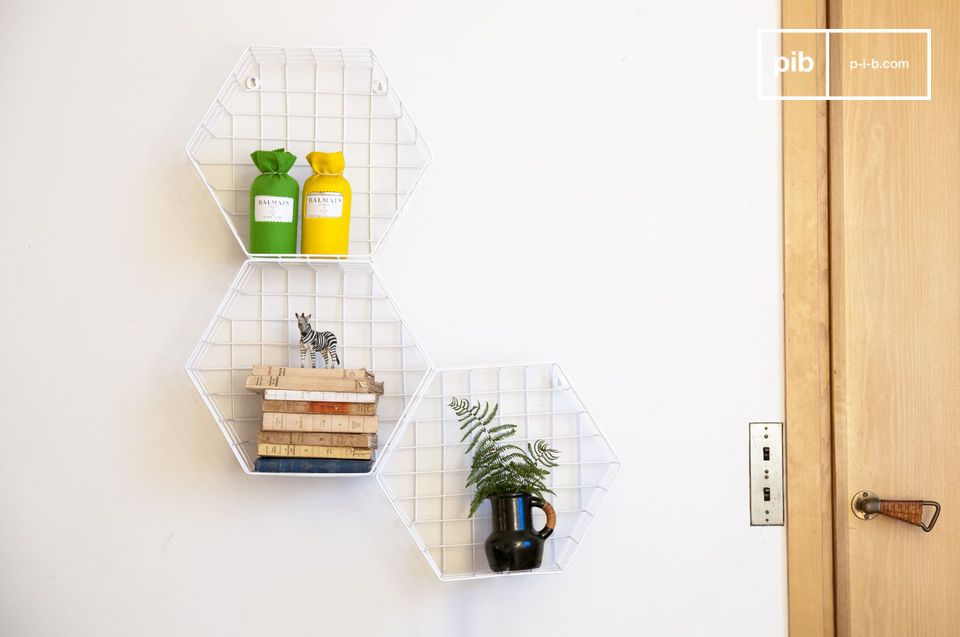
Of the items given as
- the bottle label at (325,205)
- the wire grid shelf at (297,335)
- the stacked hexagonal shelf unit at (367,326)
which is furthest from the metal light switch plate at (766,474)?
the bottle label at (325,205)

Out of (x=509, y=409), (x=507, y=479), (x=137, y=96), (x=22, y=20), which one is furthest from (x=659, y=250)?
(x=22, y=20)

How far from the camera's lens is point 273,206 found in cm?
134

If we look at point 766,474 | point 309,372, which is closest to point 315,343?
point 309,372

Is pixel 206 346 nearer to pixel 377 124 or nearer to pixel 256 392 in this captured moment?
pixel 256 392

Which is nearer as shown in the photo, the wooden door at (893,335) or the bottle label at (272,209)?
the bottle label at (272,209)

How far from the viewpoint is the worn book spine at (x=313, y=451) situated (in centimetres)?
133

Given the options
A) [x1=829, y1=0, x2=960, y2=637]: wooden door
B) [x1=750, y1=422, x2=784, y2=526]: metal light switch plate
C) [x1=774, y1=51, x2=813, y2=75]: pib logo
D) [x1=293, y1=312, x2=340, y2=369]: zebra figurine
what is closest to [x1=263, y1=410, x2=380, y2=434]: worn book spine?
[x1=293, y1=312, x2=340, y2=369]: zebra figurine

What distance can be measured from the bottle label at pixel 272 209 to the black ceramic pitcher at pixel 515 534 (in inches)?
23.4

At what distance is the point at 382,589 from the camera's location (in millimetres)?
1448

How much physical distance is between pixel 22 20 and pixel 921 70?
5.60 feet

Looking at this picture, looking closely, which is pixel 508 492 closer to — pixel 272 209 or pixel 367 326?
pixel 367 326

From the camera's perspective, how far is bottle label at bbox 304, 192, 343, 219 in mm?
1338

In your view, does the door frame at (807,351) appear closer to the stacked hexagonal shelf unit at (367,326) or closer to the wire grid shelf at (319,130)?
the stacked hexagonal shelf unit at (367,326)

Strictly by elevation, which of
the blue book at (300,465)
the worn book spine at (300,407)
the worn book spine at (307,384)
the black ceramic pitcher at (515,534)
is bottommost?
the black ceramic pitcher at (515,534)
